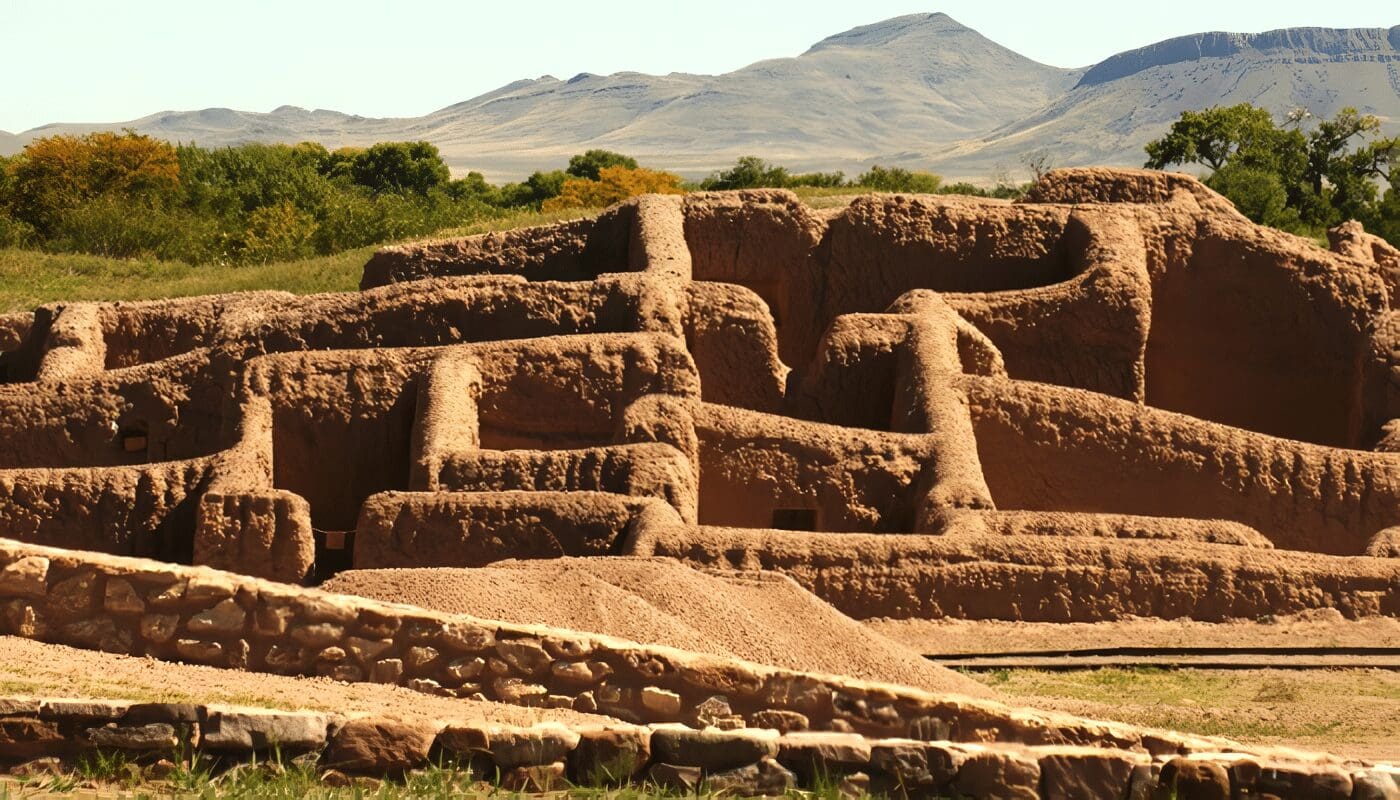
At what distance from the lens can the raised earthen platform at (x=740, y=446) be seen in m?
11.2

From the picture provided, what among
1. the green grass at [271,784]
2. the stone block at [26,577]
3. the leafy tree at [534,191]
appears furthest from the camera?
the leafy tree at [534,191]

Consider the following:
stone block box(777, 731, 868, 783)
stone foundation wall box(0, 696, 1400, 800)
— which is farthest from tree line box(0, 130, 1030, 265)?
stone block box(777, 731, 868, 783)

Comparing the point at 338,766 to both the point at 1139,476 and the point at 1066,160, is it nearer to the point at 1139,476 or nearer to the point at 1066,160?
the point at 1139,476

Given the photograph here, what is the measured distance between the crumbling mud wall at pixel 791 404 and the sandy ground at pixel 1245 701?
1635 mm

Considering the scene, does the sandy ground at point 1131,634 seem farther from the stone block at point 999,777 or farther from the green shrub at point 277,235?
the green shrub at point 277,235

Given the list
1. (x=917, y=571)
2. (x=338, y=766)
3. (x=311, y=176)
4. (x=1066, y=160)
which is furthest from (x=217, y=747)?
(x=1066, y=160)

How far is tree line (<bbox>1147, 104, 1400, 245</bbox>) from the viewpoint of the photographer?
1697 inches

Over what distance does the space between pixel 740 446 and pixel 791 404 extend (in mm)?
3198

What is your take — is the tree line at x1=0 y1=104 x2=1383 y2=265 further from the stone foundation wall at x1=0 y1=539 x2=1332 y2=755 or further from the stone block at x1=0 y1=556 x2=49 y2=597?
the stone block at x1=0 y1=556 x2=49 y2=597

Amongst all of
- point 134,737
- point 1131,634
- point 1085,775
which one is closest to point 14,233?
point 1131,634

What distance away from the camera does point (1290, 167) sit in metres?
49.9

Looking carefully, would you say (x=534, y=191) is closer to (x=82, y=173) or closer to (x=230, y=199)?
(x=230, y=199)

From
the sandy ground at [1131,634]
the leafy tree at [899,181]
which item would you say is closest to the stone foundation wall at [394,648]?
the sandy ground at [1131,634]

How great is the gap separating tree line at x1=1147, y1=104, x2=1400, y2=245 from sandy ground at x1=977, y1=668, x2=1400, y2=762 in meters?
25.9
